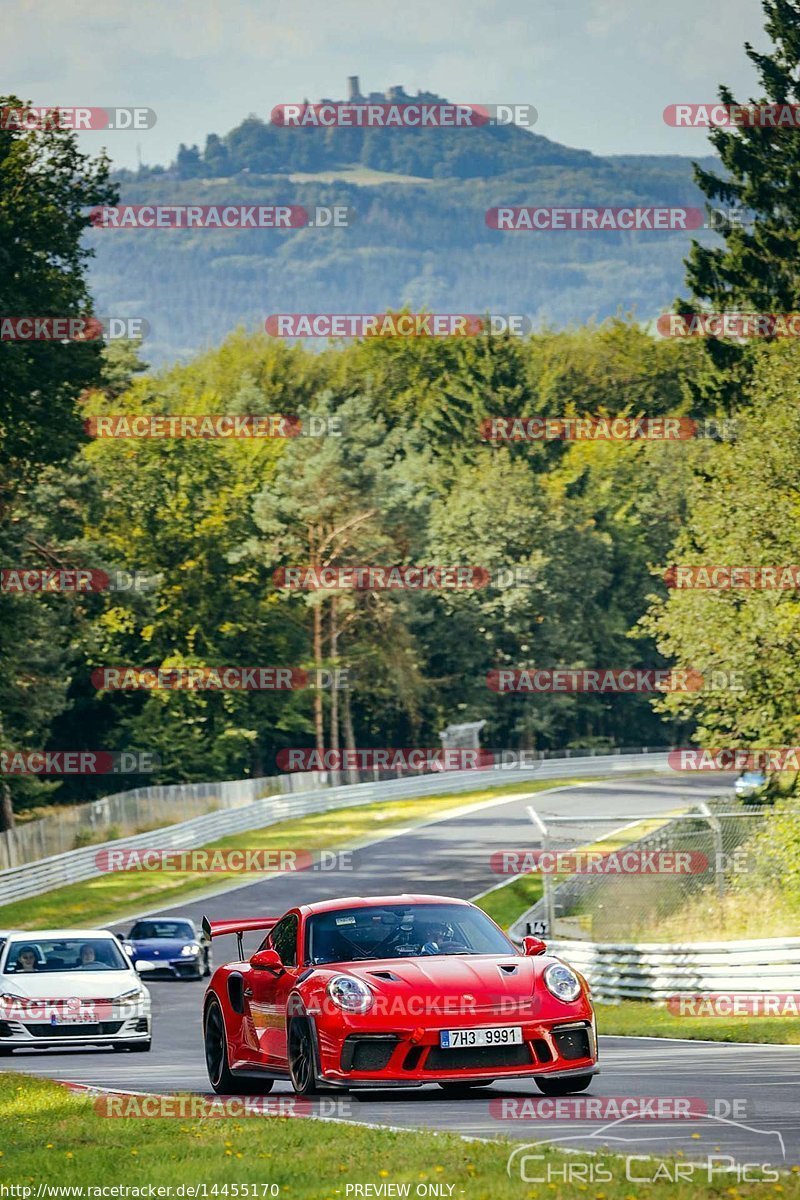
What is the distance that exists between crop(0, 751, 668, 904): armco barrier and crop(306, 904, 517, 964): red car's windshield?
1403 inches

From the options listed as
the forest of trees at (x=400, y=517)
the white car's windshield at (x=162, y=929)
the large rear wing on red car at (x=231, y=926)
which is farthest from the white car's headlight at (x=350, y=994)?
the forest of trees at (x=400, y=517)

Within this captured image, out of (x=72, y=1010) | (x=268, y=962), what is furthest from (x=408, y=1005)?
(x=72, y=1010)

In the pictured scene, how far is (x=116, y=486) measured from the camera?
80.9m

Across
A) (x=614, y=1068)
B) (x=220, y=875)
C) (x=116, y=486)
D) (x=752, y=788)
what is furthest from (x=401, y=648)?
(x=614, y=1068)

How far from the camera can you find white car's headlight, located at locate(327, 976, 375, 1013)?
464 inches

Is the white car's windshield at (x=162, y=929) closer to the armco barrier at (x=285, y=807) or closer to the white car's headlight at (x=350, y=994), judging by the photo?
the armco barrier at (x=285, y=807)

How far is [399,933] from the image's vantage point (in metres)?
12.9

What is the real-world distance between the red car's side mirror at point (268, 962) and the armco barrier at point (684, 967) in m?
8.97

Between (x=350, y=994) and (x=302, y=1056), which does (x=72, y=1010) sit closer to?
(x=302, y=1056)

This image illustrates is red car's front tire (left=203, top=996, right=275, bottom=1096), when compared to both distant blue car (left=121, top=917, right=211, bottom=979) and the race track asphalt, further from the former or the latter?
distant blue car (left=121, top=917, right=211, bottom=979)

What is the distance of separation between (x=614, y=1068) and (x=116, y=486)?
67.8 metres

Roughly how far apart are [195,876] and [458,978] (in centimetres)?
4359

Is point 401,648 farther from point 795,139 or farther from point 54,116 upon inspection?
point 54,116

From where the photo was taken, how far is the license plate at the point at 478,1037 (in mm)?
11594
